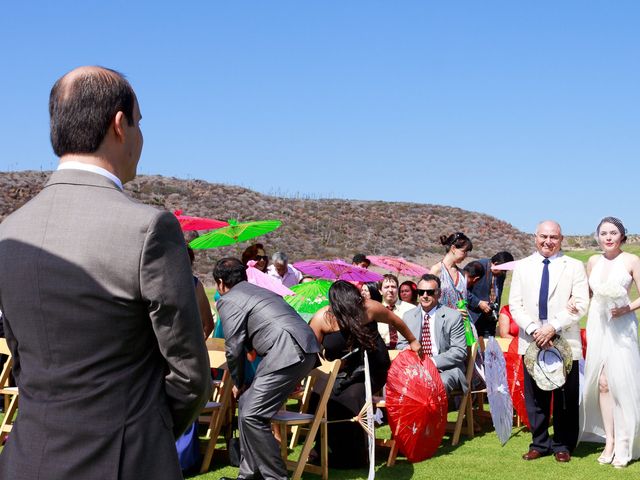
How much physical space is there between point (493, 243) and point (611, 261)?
5737cm

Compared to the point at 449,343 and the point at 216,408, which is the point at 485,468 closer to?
the point at 449,343

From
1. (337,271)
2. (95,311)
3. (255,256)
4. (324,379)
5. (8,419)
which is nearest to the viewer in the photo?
(95,311)

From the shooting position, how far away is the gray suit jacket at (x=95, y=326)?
195 centimetres

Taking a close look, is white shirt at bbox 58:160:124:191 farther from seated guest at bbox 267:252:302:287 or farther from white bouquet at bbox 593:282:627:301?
seated guest at bbox 267:252:302:287

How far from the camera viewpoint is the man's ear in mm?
2049

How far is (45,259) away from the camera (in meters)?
1.98

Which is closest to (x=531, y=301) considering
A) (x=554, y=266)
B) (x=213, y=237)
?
(x=554, y=266)

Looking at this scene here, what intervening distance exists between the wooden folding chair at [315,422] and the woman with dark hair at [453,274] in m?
2.96

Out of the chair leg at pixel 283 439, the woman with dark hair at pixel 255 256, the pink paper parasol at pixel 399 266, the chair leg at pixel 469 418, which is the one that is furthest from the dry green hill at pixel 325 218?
the chair leg at pixel 283 439

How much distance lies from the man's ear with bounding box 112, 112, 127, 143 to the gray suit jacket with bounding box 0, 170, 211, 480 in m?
0.12

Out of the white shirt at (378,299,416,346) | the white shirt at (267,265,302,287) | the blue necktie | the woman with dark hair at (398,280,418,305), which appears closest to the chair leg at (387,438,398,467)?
the blue necktie

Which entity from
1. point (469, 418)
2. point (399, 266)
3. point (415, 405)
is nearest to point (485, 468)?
point (415, 405)

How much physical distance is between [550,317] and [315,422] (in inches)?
93.1

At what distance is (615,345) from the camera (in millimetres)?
7363
